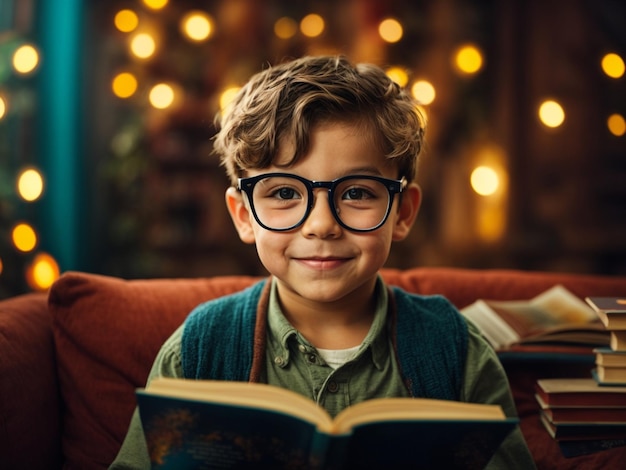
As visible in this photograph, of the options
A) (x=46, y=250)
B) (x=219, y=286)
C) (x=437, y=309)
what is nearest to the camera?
(x=437, y=309)

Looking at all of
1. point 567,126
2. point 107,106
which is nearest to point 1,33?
point 107,106

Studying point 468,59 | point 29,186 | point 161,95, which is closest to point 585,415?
point 29,186

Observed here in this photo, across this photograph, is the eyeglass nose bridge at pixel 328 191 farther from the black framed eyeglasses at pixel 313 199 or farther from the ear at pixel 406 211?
the ear at pixel 406 211

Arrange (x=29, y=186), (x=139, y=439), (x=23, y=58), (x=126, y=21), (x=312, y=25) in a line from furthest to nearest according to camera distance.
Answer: (x=312, y=25) < (x=126, y=21) < (x=29, y=186) < (x=23, y=58) < (x=139, y=439)

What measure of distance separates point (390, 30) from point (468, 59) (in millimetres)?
580

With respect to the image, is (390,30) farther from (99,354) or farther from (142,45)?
(99,354)

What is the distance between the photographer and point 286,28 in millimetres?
4824

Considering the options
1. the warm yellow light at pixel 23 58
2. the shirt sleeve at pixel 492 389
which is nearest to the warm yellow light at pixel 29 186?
the warm yellow light at pixel 23 58

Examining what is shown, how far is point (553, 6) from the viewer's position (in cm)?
446

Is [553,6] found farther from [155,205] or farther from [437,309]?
[437,309]

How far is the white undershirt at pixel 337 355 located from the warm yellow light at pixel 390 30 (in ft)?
12.0

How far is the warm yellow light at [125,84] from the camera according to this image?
4527mm

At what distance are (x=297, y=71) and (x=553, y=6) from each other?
149 inches

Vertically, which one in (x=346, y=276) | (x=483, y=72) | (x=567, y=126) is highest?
(x=483, y=72)
